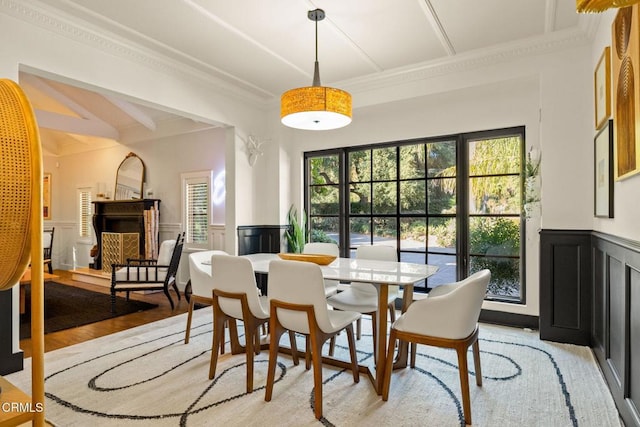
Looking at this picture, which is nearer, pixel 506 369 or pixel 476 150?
pixel 506 369

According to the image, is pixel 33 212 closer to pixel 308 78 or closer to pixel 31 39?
pixel 31 39

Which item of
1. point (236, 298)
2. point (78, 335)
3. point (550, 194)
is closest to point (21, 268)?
point (236, 298)

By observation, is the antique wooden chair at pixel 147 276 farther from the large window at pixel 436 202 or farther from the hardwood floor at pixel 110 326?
the large window at pixel 436 202

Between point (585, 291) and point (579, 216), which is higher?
point (579, 216)

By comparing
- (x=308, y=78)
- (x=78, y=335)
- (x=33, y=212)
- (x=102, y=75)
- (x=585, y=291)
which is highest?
(x=308, y=78)

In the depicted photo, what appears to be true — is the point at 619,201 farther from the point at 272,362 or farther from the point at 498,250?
the point at 272,362


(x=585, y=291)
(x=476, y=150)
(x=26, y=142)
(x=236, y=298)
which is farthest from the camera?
(x=476, y=150)

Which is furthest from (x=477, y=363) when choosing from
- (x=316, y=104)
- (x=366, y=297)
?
(x=316, y=104)

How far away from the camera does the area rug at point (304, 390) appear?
208cm

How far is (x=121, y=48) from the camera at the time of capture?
3389mm

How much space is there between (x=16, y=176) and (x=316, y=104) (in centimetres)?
212

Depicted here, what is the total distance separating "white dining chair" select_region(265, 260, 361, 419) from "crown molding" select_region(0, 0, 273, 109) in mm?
2611

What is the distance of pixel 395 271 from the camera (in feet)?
8.72

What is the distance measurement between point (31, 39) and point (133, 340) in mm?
2597
